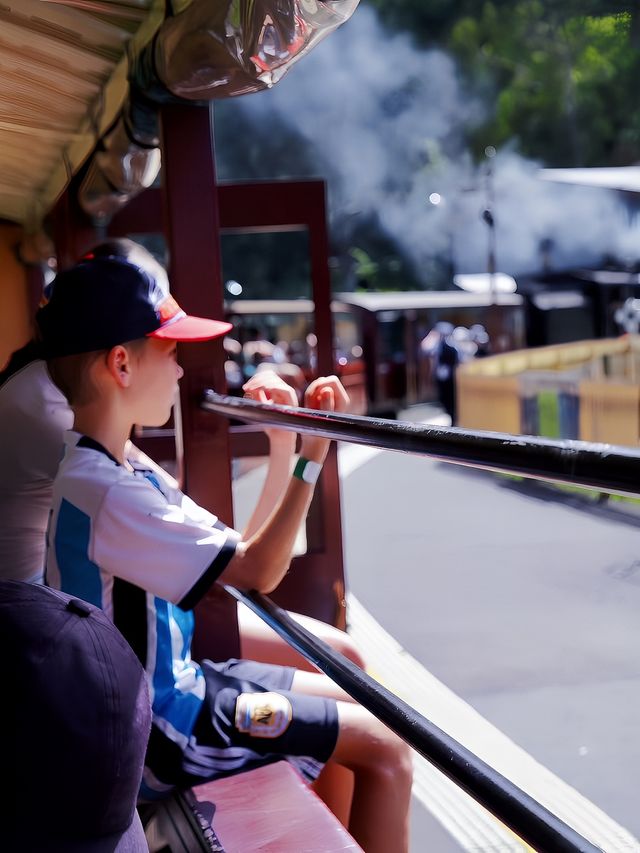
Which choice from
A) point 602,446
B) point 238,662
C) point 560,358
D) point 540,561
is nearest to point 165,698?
point 238,662

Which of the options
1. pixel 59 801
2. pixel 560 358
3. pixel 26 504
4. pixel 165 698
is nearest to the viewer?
pixel 59 801

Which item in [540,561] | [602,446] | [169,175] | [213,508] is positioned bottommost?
[540,561]

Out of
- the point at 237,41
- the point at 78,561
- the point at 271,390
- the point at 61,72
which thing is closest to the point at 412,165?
the point at 61,72

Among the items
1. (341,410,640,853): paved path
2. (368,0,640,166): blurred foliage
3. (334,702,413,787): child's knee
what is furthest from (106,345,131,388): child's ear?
(368,0,640,166): blurred foliage

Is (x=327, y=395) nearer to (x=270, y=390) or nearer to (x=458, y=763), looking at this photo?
(x=270, y=390)

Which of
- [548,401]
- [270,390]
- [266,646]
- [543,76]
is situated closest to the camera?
[270,390]

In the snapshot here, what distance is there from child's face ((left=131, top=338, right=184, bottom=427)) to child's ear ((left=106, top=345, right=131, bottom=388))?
18 mm

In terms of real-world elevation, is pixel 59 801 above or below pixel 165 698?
above

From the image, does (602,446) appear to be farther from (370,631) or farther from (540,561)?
(540,561)

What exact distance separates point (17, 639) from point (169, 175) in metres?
1.81

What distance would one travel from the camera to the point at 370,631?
503 cm

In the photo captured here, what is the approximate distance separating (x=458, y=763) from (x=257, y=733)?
72 cm

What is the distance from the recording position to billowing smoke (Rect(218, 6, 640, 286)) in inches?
1634

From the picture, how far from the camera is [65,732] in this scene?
2.14 ft
